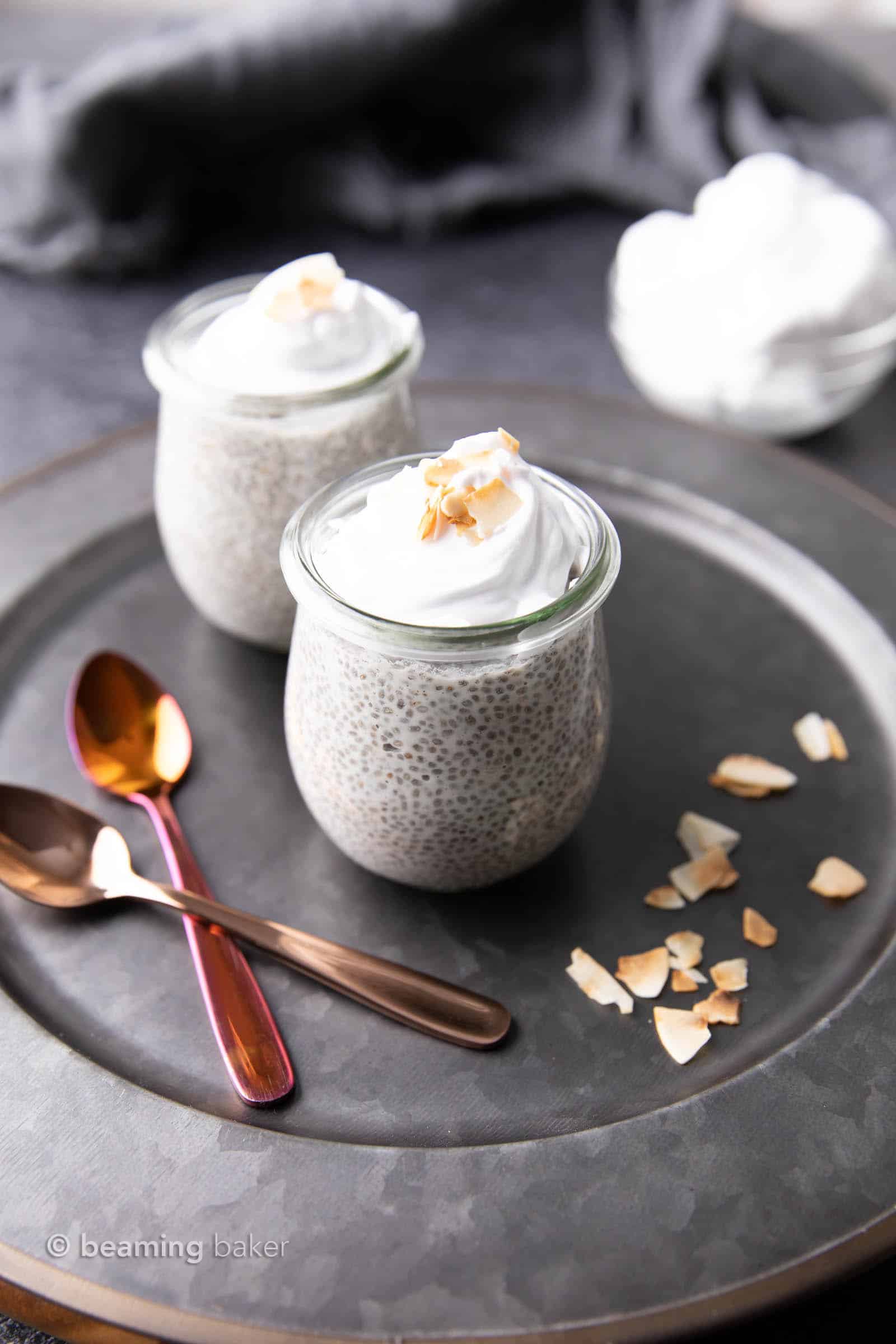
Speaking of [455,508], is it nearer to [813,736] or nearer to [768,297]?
[813,736]

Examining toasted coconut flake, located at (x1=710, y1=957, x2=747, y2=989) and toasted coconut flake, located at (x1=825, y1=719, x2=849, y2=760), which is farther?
toasted coconut flake, located at (x1=825, y1=719, x2=849, y2=760)

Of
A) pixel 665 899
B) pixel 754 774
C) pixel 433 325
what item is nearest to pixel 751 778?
pixel 754 774

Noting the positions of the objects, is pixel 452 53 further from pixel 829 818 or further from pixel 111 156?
pixel 829 818

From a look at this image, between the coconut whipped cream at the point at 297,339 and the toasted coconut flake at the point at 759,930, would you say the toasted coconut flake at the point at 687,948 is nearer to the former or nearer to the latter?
the toasted coconut flake at the point at 759,930

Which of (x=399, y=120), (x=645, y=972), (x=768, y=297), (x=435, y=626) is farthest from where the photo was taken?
(x=399, y=120)

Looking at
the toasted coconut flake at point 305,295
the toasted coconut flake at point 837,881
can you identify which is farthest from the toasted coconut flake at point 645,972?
the toasted coconut flake at point 305,295

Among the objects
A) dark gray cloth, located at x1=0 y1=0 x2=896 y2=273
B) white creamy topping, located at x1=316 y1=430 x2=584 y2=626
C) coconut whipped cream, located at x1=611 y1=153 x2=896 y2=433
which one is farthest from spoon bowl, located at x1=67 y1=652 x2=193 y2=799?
dark gray cloth, located at x1=0 y1=0 x2=896 y2=273

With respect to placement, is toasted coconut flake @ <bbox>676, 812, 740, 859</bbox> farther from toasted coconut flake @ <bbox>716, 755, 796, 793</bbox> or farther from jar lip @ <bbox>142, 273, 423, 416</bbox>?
jar lip @ <bbox>142, 273, 423, 416</bbox>
